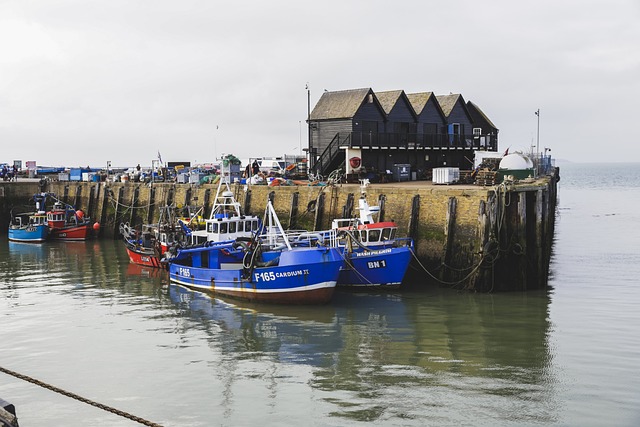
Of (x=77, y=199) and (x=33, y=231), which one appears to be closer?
(x=33, y=231)

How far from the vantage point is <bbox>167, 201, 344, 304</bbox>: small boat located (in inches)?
1000

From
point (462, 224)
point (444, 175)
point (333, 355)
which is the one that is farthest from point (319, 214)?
point (333, 355)

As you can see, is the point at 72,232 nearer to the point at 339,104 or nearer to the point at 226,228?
the point at 339,104

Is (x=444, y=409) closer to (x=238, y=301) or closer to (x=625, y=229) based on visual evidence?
(x=238, y=301)

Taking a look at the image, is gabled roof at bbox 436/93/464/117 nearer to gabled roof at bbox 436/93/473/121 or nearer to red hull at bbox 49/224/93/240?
gabled roof at bbox 436/93/473/121

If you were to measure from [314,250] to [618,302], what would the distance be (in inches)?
484

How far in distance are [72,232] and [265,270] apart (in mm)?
28748

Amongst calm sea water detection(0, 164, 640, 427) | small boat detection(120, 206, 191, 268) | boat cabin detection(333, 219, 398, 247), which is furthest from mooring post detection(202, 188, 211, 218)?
boat cabin detection(333, 219, 398, 247)

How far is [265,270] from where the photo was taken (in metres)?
26.2

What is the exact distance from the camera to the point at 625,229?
Result: 52188mm

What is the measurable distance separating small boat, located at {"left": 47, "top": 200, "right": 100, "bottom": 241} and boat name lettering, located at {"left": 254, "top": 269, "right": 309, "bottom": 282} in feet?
91.2

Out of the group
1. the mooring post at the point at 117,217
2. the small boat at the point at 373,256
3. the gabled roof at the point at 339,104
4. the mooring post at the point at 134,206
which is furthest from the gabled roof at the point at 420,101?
the small boat at the point at 373,256

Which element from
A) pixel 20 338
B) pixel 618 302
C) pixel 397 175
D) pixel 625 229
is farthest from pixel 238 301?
pixel 625 229

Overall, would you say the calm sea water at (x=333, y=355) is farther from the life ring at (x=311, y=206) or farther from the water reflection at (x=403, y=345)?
the life ring at (x=311, y=206)
